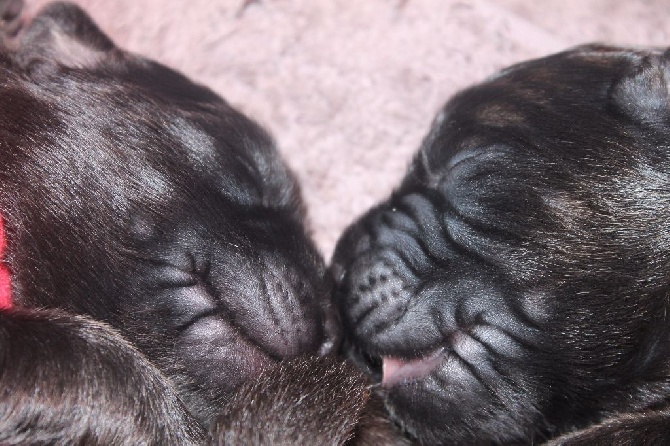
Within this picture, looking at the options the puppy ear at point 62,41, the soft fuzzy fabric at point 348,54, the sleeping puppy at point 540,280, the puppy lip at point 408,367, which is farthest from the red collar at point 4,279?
the soft fuzzy fabric at point 348,54

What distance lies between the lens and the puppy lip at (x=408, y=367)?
7.89 feet

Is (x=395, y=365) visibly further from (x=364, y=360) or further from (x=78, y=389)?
(x=78, y=389)

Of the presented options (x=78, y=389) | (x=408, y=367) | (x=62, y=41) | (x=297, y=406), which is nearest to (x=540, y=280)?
(x=408, y=367)

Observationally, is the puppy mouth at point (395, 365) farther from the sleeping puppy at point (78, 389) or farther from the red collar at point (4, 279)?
the red collar at point (4, 279)

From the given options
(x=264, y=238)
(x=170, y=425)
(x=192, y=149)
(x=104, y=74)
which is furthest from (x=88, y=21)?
(x=170, y=425)

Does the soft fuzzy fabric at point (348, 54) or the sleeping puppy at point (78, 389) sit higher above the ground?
the soft fuzzy fabric at point (348, 54)

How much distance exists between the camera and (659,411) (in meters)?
2.31

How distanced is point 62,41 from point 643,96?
1659mm

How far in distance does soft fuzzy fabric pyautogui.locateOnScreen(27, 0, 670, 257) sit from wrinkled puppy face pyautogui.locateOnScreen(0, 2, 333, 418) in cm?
105

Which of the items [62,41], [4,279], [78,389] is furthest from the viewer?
[62,41]

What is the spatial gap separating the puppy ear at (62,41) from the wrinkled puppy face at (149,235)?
0.29ft

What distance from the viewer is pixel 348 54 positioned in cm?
365

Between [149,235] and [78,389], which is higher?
[149,235]

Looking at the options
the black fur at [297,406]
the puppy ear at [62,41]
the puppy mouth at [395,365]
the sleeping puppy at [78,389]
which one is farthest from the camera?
the puppy ear at [62,41]
